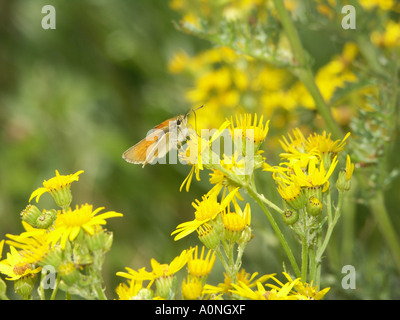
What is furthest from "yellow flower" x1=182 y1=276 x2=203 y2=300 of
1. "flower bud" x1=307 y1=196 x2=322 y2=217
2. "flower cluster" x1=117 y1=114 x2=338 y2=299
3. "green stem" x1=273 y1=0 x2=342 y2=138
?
"green stem" x1=273 y1=0 x2=342 y2=138

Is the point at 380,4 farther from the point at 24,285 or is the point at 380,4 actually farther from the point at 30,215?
the point at 24,285

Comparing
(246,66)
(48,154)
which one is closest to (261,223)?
(246,66)

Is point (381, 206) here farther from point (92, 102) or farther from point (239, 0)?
point (92, 102)

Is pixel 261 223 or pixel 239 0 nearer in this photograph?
pixel 261 223

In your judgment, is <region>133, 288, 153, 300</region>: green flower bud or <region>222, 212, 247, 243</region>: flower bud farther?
<region>222, 212, 247, 243</region>: flower bud

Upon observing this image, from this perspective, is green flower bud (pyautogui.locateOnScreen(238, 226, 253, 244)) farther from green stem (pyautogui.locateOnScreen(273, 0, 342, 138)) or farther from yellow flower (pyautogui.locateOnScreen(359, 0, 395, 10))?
yellow flower (pyautogui.locateOnScreen(359, 0, 395, 10))

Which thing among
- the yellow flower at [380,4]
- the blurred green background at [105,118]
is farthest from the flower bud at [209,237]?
the blurred green background at [105,118]
